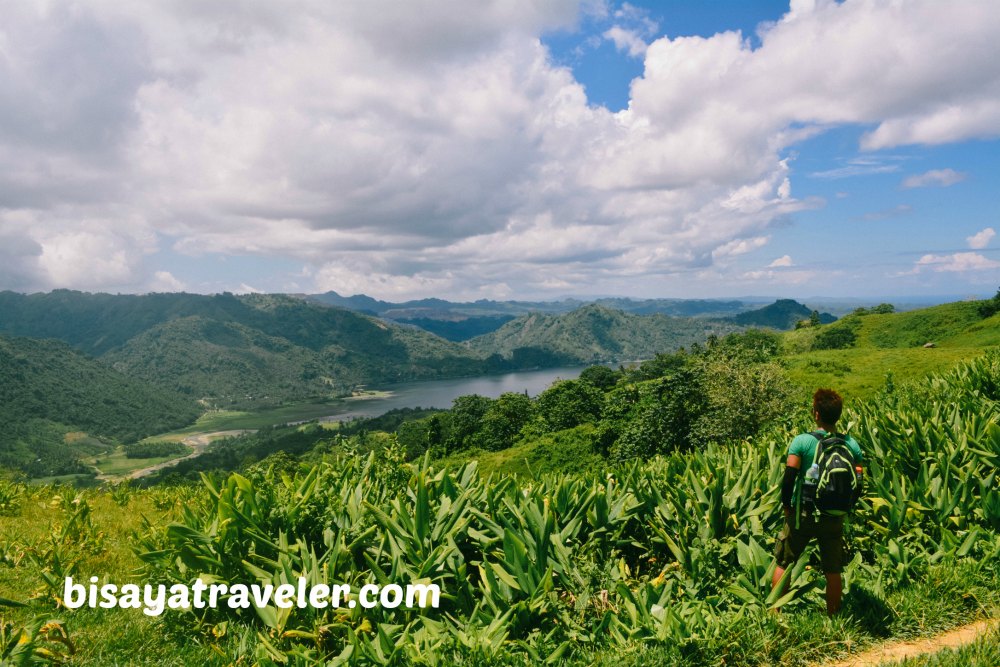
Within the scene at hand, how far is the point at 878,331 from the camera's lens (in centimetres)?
8769

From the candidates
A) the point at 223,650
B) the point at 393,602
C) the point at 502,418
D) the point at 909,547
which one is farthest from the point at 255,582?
the point at 502,418

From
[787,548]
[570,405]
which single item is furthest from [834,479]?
[570,405]

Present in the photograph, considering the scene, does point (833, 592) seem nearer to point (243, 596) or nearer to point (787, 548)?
point (787, 548)

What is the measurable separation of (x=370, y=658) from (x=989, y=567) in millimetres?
5254

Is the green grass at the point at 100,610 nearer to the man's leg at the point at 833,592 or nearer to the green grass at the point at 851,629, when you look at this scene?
the green grass at the point at 851,629

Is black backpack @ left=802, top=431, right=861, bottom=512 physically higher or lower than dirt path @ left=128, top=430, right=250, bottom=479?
higher

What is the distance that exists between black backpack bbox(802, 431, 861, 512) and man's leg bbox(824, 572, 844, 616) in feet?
1.71

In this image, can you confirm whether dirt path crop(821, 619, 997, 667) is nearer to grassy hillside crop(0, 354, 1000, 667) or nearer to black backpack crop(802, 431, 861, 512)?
grassy hillside crop(0, 354, 1000, 667)

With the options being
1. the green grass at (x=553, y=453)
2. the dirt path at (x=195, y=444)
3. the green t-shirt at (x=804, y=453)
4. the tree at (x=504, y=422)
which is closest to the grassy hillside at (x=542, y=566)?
the green t-shirt at (x=804, y=453)

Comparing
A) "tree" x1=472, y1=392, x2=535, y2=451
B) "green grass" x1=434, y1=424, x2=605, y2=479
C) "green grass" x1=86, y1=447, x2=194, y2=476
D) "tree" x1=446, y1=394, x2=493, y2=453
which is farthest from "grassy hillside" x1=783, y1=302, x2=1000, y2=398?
"green grass" x1=86, y1=447, x2=194, y2=476

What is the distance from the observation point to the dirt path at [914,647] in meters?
3.71

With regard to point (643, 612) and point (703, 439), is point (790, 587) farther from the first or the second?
point (703, 439)

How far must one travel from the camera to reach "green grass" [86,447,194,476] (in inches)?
5812

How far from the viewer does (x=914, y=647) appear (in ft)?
12.6
